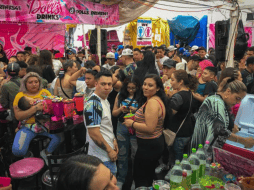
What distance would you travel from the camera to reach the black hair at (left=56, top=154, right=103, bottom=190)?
36.2 inches

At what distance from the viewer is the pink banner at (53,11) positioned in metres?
5.51

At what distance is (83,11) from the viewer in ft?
20.3

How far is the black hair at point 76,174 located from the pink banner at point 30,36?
8.87 meters

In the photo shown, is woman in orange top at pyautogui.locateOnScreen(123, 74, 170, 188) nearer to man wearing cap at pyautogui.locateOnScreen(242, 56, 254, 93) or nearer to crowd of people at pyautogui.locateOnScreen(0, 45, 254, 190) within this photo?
crowd of people at pyautogui.locateOnScreen(0, 45, 254, 190)

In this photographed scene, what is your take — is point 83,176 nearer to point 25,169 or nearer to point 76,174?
point 76,174

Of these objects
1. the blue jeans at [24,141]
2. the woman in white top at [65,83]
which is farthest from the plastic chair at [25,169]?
the woman in white top at [65,83]

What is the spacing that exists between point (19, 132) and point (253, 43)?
641 inches

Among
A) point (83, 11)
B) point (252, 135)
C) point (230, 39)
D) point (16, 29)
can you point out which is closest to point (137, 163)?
point (252, 135)

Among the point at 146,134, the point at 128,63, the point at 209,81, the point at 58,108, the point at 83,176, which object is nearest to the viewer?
the point at 83,176

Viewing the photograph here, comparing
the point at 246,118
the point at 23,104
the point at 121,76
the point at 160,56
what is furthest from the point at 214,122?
the point at 160,56

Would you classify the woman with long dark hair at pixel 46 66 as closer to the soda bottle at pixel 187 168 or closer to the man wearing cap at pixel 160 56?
the man wearing cap at pixel 160 56

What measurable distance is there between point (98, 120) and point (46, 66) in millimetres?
3327

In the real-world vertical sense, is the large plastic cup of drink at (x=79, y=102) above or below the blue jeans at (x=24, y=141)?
above

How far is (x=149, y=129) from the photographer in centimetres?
226
